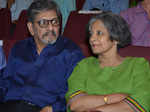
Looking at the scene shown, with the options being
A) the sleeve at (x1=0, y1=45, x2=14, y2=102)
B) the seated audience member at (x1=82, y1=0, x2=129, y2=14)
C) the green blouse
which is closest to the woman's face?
the green blouse

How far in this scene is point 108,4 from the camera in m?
3.25

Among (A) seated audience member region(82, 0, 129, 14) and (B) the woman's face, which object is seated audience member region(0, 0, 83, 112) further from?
(A) seated audience member region(82, 0, 129, 14)

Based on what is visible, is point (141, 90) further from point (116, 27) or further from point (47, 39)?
point (47, 39)

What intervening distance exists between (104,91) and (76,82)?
0.64 ft

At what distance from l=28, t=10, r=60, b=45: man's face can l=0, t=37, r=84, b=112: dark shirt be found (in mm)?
55

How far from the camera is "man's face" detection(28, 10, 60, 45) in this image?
178 cm

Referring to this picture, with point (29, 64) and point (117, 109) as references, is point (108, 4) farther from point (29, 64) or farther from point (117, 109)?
point (117, 109)

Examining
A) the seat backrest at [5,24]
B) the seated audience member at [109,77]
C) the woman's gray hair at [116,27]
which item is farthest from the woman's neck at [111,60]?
the seat backrest at [5,24]

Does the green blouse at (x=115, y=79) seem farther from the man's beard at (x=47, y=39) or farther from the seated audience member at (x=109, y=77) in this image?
the man's beard at (x=47, y=39)

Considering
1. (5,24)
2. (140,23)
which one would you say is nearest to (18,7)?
(5,24)

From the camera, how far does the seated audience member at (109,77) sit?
1.41 meters

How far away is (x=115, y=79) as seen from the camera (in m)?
1.54

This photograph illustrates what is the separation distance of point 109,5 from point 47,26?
1668 millimetres

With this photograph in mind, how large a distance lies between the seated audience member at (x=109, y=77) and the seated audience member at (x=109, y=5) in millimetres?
1521
